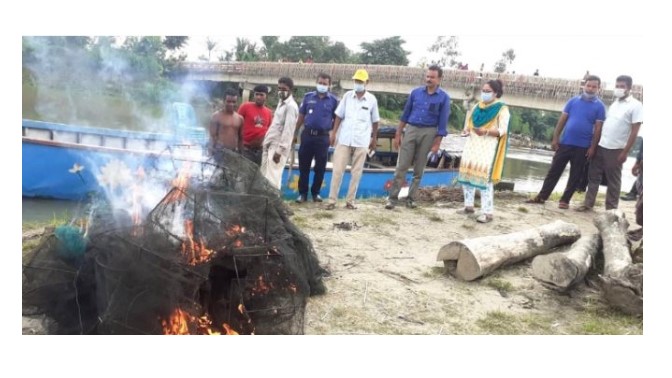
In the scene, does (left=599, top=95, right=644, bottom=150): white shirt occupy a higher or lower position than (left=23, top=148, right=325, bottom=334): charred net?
higher

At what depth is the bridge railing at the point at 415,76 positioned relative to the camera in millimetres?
12805

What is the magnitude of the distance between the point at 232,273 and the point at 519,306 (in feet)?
8.21

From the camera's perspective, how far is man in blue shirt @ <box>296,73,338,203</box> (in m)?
6.67

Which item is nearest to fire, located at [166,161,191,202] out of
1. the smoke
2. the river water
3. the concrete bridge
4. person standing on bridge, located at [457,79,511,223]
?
the river water

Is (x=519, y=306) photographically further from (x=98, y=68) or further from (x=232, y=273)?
(x=98, y=68)

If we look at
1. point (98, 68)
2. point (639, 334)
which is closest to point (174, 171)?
point (639, 334)

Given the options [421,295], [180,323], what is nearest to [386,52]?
[421,295]

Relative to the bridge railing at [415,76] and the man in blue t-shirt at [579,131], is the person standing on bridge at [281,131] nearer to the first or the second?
the man in blue t-shirt at [579,131]

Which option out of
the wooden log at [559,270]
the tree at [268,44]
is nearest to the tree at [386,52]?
the tree at [268,44]

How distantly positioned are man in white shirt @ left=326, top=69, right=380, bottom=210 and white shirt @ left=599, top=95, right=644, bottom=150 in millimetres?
3389

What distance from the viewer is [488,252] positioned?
4344 mm

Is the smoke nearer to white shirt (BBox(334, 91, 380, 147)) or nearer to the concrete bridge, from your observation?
the concrete bridge

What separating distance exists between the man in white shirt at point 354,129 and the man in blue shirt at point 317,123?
137mm
